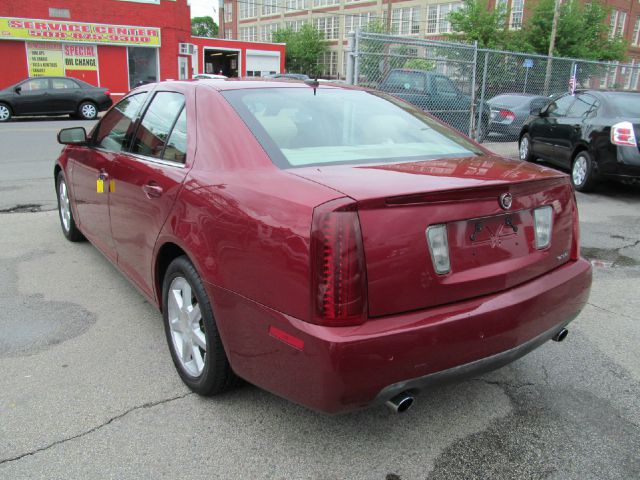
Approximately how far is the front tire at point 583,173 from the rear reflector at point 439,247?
681 centimetres

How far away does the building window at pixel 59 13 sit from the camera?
26422 mm

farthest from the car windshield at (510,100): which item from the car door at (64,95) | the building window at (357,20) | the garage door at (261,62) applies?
the building window at (357,20)

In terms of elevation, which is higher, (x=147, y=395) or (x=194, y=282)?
(x=194, y=282)

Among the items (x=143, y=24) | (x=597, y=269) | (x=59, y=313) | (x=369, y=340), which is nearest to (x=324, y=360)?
(x=369, y=340)

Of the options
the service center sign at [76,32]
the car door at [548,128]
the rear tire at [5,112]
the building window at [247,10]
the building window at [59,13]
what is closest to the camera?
the car door at [548,128]

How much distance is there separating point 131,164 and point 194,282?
1194 mm

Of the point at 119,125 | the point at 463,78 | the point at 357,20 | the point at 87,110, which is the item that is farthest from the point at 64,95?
the point at 357,20

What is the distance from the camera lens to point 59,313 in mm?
3875

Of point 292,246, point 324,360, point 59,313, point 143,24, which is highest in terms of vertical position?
point 143,24

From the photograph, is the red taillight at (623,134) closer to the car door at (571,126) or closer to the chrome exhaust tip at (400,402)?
the car door at (571,126)

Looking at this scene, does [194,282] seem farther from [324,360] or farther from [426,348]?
[426,348]

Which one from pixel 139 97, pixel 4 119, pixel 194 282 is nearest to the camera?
pixel 194 282

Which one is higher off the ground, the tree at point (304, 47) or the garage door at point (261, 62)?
the tree at point (304, 47)

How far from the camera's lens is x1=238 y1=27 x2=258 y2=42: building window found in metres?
81.1
